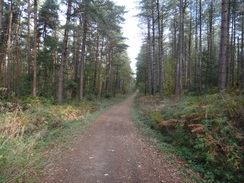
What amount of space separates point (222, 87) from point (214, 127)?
3.35 m

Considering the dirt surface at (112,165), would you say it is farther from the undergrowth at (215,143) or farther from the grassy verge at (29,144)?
the undergrowth at (215,143)

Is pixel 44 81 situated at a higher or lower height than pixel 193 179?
higher

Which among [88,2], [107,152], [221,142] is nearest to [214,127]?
[221,142]

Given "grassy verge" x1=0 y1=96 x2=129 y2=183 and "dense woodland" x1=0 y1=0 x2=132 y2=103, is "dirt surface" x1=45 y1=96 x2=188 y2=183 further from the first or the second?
"dense woodland" x1=0 y1=0 x2=132 y2=103

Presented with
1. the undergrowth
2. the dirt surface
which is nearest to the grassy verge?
the dirt surface

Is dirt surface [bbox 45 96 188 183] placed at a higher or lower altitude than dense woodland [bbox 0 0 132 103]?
lower

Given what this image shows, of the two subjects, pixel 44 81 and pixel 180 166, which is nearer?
pixel 180 166

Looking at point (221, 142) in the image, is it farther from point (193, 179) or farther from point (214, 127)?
point (193, 179)

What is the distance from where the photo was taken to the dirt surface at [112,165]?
2977mm

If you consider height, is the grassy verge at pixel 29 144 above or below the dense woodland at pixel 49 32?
below

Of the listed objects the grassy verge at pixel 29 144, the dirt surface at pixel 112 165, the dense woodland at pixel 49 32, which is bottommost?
the dirt surface at pixel 112 165

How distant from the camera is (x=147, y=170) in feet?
11.0

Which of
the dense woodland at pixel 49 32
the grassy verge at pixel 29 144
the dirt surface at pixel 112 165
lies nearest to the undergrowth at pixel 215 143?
the dirt surface at pixel 112 165

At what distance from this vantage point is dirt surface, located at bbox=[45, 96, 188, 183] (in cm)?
298
